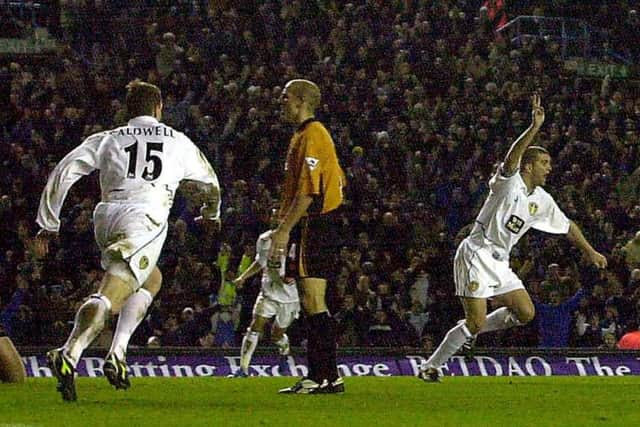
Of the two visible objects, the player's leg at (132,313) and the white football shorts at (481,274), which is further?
the white football shorts at (481,274)

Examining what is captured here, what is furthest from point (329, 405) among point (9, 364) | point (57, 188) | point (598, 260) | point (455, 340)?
point (598, 260)

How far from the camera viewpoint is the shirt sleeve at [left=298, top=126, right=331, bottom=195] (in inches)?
400

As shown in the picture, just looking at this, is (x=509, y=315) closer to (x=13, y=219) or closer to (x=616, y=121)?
(x=13, y=219)

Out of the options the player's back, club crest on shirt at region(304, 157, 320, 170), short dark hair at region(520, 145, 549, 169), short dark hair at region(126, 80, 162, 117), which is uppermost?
short dark hair at region(126, 80, 162, 117)

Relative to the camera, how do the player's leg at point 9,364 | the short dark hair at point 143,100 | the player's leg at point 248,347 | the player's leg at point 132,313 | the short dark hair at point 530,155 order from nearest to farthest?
the player's leg at point 132,313 < the short dark hair at point 143,100 < the player's leg at point 9,364 < the short dark hair at point 530,155 < the player's leg at point 248,347

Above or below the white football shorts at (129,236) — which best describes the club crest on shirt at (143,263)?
below

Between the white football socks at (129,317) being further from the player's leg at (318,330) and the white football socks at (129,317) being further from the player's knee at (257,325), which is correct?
the player's knee at (257,325)

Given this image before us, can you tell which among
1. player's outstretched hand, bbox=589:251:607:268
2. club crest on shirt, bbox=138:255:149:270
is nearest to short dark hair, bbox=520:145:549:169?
player's outstretched hand, bbox=589:251:607:268

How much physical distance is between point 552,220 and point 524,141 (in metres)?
2.02

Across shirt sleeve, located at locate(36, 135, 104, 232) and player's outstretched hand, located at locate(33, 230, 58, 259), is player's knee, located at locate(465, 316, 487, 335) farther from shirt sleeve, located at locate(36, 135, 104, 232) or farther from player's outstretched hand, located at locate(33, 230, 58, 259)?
player's outstretched hand, located at locate(33, 230, 58, 259)

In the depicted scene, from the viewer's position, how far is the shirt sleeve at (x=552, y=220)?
1369 cm

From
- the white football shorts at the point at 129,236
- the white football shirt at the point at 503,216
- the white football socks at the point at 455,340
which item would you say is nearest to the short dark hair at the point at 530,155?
the white football shirt at the point at 503,216

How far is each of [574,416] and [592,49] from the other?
69.0 ft

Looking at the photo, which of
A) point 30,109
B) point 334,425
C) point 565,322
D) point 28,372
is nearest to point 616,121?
point 565,322
